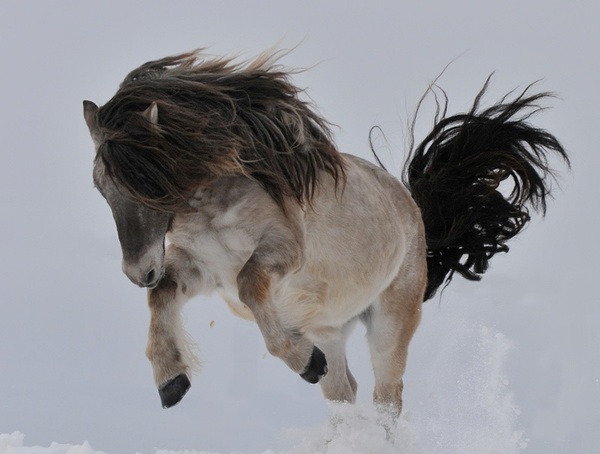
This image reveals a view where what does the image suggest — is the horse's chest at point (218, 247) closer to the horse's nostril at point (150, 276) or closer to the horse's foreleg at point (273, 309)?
the horse's foreleg at point (273, 309)

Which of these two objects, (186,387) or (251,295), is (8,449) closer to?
(186,387)

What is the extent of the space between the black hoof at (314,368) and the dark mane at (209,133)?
91cm

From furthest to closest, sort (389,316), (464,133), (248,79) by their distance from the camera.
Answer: (464,133), (389,316), (248,79)

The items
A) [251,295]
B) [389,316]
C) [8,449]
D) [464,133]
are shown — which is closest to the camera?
[251,295]

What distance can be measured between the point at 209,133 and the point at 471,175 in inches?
130

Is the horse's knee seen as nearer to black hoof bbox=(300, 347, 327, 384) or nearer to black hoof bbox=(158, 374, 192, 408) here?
black hoof bbox=(300, 347, 327, 384)

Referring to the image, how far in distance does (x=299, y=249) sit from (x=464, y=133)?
3.02 metres

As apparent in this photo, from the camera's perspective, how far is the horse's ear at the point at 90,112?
5371 mm

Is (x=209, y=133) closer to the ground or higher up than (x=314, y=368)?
higher up

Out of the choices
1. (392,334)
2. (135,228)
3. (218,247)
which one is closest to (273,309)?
(218,247)

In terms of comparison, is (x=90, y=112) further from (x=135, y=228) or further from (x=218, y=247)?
(x=218, y=247)

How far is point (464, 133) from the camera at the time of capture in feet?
26.2

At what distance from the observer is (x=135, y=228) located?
203 inches

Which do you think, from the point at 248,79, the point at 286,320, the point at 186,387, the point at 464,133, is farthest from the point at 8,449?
the point at 464,133
